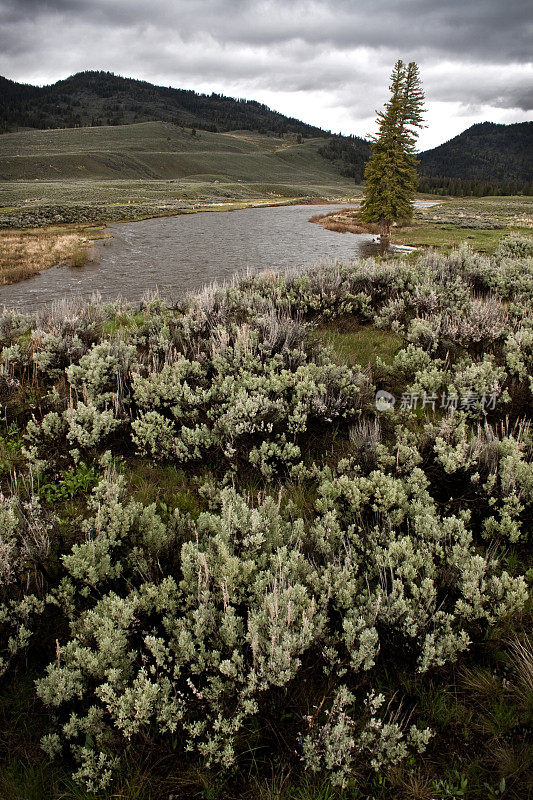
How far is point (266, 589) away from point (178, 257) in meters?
23.7

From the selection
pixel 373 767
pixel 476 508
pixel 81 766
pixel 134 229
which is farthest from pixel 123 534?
pixel 134 229

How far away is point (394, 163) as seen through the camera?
1407 inches

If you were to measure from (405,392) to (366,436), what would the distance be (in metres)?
1.69

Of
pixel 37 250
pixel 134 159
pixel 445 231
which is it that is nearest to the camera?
pixel 37 250

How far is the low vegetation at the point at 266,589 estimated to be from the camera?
86.0 inches

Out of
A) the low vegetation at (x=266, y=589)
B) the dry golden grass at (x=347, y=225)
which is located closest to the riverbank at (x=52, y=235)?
the low vegetation at (x=266, y=589)

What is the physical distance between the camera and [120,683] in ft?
7.73

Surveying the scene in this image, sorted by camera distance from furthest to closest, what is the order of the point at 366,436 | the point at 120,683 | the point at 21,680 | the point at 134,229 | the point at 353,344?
the point at 134,229, the point at 353,344, the point at 366,436, the point at 21,680, the point at 120,683

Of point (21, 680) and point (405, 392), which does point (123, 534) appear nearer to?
point (21, 680)

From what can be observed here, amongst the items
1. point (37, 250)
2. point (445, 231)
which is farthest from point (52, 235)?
point (445, 231)

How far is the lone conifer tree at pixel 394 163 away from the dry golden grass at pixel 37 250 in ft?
80.1

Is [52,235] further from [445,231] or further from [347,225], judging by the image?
[445,231]

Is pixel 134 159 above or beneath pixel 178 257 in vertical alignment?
above

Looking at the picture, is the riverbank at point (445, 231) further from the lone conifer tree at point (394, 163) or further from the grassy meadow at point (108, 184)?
the grassy meadow at point (108, 184)
